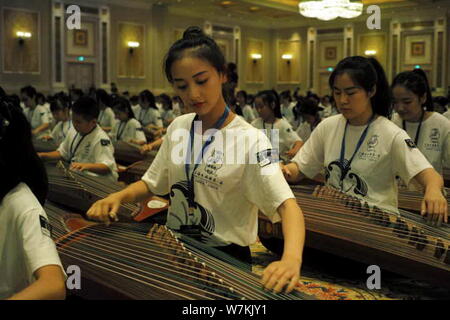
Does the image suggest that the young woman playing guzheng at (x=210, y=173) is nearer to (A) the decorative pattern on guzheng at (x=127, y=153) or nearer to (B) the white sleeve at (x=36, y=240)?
(B) the white sleeve at (x=36, y=240)

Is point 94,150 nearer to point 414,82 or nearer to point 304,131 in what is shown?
point 414,82

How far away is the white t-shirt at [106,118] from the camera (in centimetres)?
848

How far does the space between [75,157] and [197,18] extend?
1398 cm

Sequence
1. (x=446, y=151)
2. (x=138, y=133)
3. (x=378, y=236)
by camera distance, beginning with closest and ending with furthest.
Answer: (x=378, y=236) → (x=446, y=151) → (x=138, y=133)

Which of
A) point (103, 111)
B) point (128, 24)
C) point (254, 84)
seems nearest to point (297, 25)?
point (254, 84)

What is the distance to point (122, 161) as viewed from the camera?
6.49 meters

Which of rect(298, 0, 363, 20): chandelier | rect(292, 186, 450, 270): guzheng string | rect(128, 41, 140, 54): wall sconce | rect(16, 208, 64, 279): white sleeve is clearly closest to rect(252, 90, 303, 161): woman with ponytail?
rect(292, 186, 450, 270): guzheng string

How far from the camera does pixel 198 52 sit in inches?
66.3

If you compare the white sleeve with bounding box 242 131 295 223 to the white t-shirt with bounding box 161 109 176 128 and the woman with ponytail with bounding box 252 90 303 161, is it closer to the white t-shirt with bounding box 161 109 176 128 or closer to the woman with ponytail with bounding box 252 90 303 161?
the woman with ponytail with bounding box 252 90 303 161

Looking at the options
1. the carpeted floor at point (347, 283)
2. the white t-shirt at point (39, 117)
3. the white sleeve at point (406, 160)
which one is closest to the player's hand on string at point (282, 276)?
the white sleeve at point (406, 160)

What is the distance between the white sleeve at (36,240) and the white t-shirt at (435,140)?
9.40 ft

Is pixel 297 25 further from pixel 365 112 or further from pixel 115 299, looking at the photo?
pixel 115 299

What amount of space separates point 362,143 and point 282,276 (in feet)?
4.81

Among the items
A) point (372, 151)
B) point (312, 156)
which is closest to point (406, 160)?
point (372, 151)
